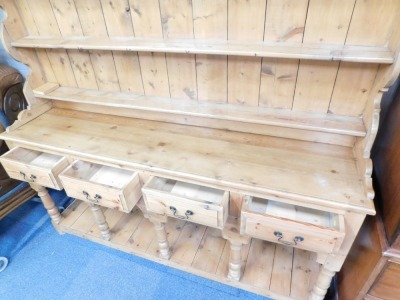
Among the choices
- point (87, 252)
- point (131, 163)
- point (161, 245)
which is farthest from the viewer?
point (87, 252)

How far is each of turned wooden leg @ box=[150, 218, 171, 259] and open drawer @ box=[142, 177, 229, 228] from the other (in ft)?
0.74

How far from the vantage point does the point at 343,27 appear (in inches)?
39.3

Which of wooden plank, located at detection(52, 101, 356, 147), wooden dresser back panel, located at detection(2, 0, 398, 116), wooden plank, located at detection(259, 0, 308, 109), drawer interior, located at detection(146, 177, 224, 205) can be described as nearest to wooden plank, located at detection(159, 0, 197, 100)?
wooden dresser back panel, located at detection(2, 0, 398, 116)

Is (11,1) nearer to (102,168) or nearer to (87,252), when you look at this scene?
(102,168)

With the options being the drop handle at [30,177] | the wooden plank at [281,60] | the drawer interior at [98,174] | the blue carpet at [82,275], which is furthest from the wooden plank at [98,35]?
the blue carpet at [82,275]

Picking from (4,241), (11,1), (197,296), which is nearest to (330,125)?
(197,296)

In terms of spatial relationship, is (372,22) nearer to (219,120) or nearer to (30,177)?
(219,120)

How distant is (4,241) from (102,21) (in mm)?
1599

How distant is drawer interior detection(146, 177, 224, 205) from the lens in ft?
4.04

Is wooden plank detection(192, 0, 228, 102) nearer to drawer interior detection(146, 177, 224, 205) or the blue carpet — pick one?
drawer interior detection(146, 177, 224, 205)

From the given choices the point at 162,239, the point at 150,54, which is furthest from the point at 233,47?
the point at 162,239

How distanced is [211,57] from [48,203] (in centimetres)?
138

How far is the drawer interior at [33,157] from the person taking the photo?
4.82 ft

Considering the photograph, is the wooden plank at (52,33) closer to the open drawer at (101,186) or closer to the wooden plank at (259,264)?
the open drawer at (101,186)
